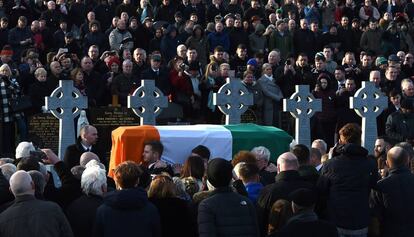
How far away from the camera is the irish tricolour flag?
17656 millimetres

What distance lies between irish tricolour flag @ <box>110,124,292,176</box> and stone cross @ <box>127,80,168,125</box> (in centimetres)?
261

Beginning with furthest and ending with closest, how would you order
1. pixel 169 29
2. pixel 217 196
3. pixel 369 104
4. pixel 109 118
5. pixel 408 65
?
pixel 169 29, pixel 408 65, pixel 109 118, pixel 369 104, pixel 217 196

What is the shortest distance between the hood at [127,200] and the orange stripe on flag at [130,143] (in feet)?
15.5

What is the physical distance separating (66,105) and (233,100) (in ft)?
9.46

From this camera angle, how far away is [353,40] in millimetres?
30953

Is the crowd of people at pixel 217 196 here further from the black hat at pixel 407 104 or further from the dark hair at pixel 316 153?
the black hat at pixel 407 104

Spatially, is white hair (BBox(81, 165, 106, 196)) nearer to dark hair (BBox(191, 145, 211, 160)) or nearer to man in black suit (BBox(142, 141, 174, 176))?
man in black suit (BBox(142, 141, 174, 176))

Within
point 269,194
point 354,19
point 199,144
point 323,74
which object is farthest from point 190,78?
point 269,194

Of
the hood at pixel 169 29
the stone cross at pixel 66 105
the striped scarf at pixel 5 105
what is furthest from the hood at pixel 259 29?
the stone cross at pixel 66 105

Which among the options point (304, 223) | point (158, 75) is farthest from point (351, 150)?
point (158, 75)

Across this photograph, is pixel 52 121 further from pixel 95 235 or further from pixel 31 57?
pixel 95 235

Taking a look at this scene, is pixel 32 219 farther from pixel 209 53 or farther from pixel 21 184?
pixel 209 53

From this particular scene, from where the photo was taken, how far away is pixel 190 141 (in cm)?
1792

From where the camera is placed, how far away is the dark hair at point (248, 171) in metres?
13.9
